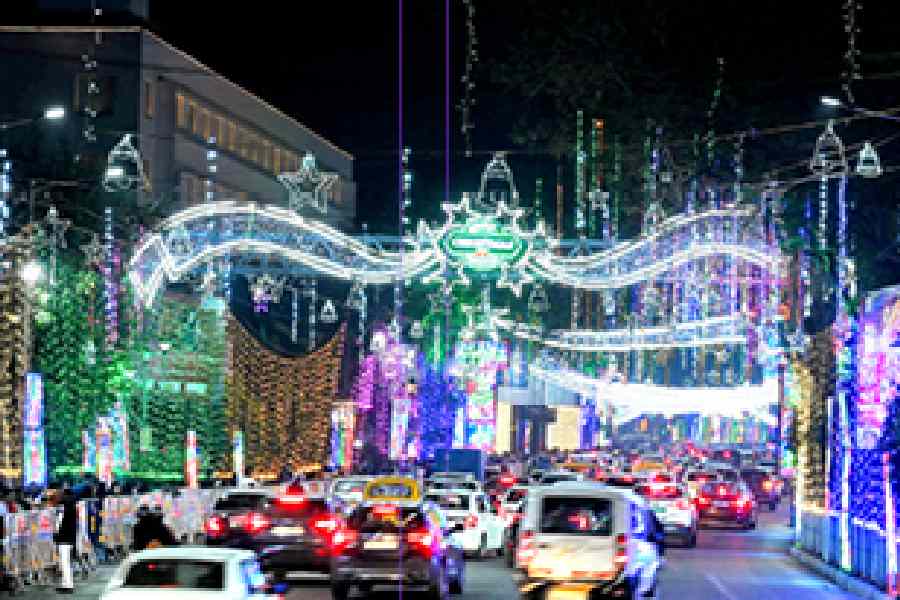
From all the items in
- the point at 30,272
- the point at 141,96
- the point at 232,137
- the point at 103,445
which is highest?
the point at 232,137

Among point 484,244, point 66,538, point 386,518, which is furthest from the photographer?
point 484,244

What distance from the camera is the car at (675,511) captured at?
143ft

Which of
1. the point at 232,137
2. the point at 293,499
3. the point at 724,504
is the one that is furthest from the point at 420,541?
the point at 232,137

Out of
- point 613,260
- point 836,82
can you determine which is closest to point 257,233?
point 613,260

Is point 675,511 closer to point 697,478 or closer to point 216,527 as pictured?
point 697,478

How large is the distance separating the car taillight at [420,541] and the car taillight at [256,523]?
4.24m

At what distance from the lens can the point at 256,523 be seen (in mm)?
30328

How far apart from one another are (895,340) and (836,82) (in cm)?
985

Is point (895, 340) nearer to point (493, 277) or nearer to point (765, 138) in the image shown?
point (765, 138)

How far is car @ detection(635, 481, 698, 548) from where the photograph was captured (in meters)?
43.4

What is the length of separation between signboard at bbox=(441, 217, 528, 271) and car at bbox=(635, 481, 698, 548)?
21.1 ft

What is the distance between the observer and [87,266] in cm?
5206

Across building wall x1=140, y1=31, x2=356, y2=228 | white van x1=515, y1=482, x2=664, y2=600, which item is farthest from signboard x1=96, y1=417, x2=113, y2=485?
building wall x1=140, y1=31, x2=356, y2=228

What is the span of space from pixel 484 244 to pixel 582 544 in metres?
19.2
